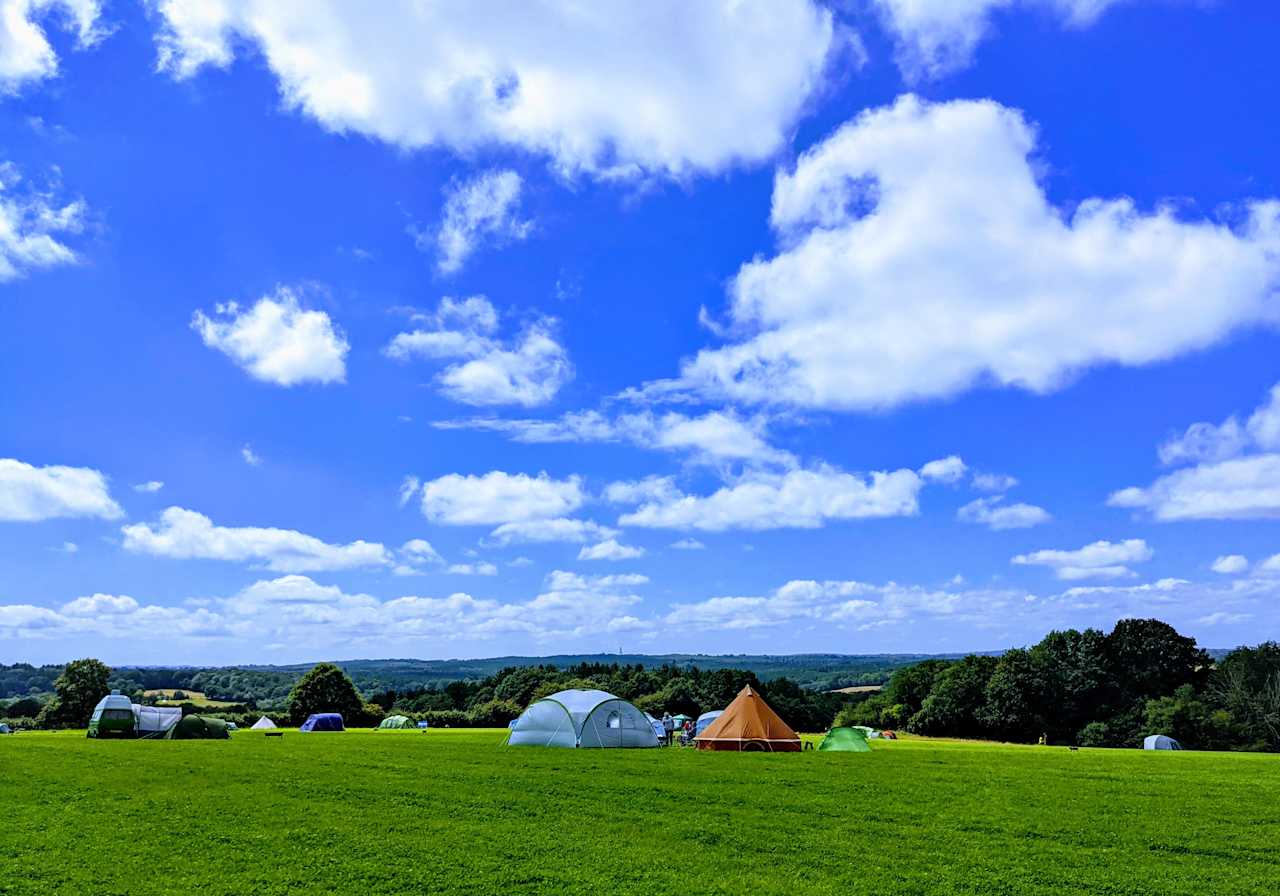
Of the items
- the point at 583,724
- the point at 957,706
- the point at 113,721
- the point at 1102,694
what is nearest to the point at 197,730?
the point at 113,721

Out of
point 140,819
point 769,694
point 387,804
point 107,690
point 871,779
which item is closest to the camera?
point 140,819

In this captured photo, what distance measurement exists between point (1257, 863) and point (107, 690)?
95339 millimetres

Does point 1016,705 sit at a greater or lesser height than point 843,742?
lesser

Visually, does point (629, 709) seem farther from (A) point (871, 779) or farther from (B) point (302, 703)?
(B) point (302, 703)

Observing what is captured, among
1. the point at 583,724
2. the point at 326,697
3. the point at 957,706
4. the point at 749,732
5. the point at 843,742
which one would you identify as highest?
the point at 583,724

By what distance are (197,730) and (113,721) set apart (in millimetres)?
3896

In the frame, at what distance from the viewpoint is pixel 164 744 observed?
38.2 meters

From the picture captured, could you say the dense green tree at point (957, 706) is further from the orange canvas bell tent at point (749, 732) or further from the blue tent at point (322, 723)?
the blue tent at point (322, 723)

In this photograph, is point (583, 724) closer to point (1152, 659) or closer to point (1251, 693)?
point (1251, 693)

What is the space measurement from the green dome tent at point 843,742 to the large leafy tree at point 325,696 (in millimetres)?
63563

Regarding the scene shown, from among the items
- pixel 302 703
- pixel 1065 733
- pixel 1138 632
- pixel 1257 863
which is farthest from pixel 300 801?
pixel 1138 632

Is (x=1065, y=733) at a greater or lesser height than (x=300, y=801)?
lesser

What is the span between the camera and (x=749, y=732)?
129 feet

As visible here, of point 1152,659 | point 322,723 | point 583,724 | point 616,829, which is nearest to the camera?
point 616,829
